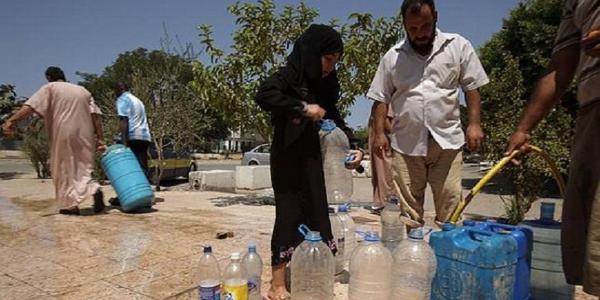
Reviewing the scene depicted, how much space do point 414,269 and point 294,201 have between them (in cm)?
84

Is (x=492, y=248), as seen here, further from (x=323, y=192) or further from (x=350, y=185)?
(x=350, y=185)

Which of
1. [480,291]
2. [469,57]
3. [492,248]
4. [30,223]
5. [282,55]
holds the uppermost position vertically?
[282,55]

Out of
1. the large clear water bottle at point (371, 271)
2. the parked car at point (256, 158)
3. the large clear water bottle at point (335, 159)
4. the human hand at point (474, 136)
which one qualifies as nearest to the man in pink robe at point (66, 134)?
the large clear water bottle at point (335, 159)

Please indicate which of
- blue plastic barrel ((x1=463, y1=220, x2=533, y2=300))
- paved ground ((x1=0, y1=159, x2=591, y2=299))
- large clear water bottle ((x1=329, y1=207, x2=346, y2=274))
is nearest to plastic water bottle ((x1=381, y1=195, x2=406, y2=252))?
large clear water bottle ((x1=329, y1=207, x2=346, y2=274))

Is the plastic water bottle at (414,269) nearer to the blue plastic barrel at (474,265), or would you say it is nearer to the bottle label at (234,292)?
the blue plastic barrel at (474,265)

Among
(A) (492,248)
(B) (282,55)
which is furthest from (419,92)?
(B) (282,55)

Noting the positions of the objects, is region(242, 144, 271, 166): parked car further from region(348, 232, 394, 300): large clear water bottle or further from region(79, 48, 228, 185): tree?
region(348, 232, 394, 300): large clear water bottle

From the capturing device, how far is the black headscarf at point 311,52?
8.71ft

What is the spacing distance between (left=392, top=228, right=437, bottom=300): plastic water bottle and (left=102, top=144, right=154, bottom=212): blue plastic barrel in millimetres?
4221

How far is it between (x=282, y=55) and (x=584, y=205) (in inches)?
230

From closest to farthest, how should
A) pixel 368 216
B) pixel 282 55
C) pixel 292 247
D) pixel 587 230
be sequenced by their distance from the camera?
pixel 587 230
pixel 292 247
pixel 368 216
pixel 282 55

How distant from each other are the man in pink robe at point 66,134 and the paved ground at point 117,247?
1.13 ft

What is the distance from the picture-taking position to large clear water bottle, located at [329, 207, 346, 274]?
311 cm

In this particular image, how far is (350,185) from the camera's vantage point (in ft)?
13.9
